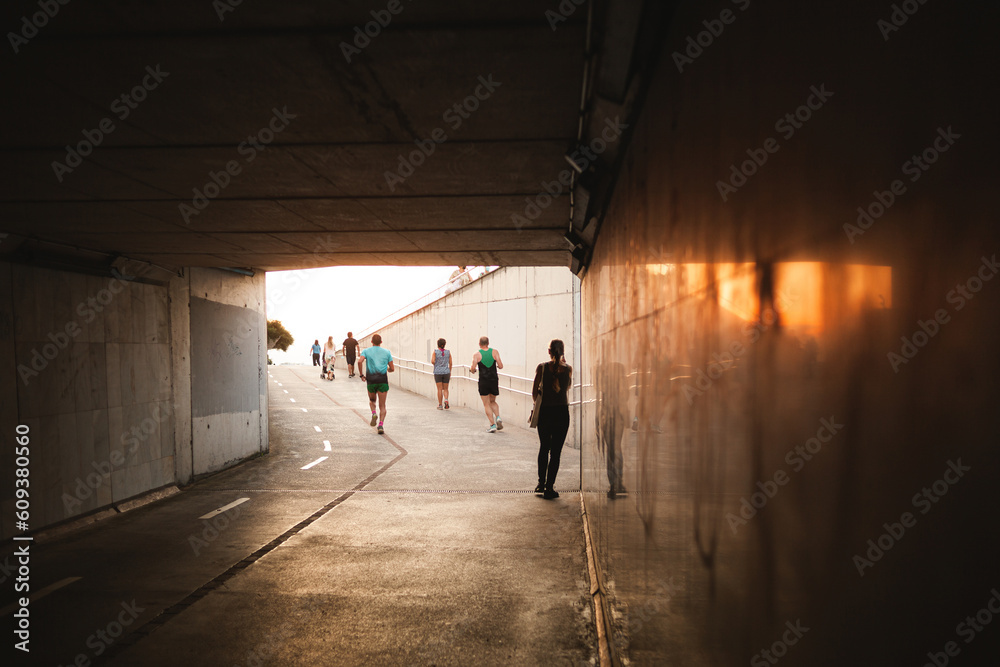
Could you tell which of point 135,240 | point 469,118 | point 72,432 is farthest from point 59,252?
point 469,118

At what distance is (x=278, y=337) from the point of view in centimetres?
6812

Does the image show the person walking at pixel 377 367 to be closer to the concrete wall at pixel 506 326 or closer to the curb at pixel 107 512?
the concrete wall at pixel 506 326

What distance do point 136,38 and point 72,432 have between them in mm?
5831

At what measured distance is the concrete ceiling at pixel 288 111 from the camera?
2.74 metres

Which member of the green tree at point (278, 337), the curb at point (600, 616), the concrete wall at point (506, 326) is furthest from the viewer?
the green tree at point (278, 337)

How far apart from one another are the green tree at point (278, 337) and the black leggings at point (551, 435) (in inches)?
2377

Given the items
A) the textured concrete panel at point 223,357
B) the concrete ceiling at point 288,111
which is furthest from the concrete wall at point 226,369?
the concrete ceiling at point 288,111

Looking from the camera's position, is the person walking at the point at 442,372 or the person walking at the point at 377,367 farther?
the person walking at the point at 442,372

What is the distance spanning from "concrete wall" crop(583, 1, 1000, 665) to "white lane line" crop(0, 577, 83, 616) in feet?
16.3

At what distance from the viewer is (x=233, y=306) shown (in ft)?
35.8

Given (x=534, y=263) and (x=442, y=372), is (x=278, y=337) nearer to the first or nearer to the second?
(x=442, y=372)

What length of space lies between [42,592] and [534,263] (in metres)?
7.17

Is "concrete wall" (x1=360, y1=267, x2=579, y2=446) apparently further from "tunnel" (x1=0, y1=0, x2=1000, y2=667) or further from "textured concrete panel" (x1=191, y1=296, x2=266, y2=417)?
"textured concrete panel" (x1=191, y1=296, x2=266, y2=417)

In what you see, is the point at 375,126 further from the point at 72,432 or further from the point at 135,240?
the point at 72,432
